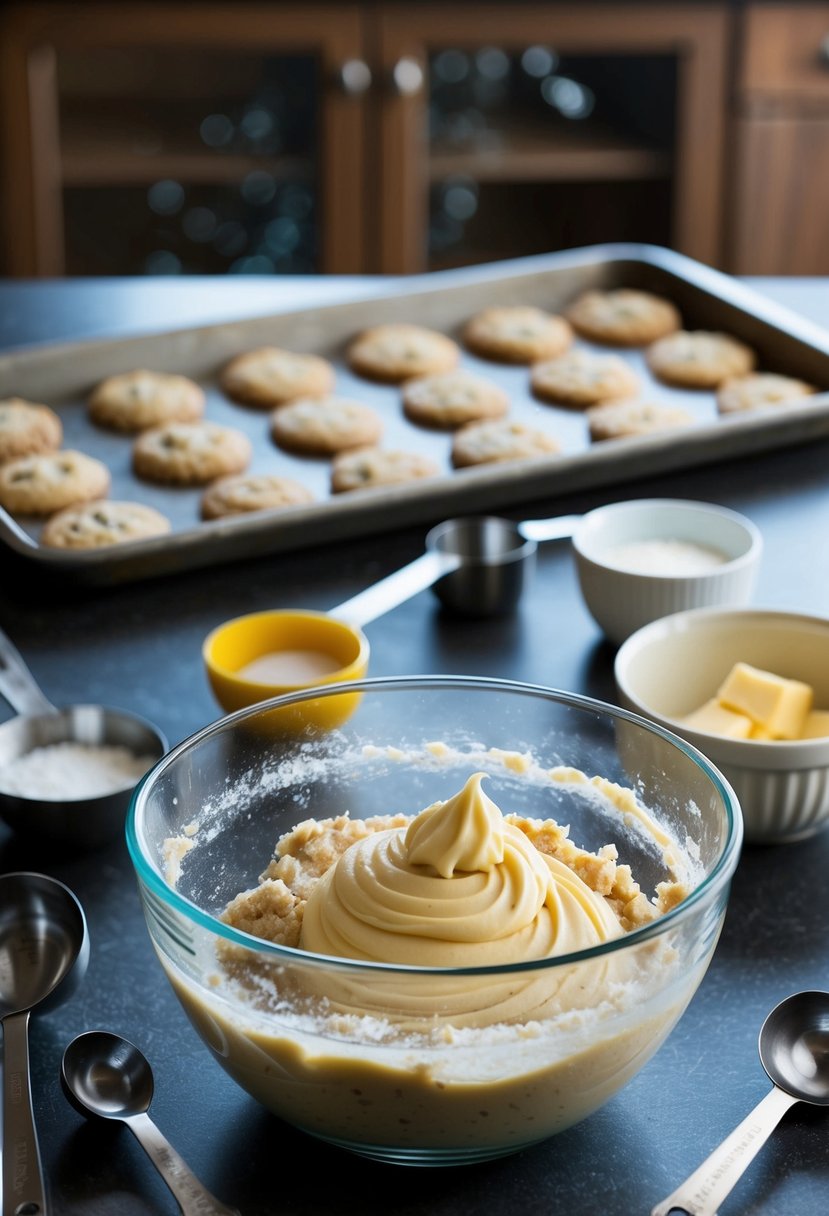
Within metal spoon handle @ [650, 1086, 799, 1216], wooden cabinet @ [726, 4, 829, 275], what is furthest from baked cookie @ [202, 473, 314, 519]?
wooden cabinet @ [726, 4, 829, 275]

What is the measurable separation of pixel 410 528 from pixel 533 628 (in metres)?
0.26

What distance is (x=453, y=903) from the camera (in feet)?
2.48

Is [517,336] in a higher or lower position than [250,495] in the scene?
higher

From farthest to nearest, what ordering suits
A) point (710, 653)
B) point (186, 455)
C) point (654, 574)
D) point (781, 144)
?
1. point (781, 144)
2. point (186, 455)
3. point (654, 574)
4. point (710, 653)

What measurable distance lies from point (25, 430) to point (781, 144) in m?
2.19

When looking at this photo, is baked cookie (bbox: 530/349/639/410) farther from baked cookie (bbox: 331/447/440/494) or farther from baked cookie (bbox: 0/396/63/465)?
baked cookie (bbox: 0/396/63/465)

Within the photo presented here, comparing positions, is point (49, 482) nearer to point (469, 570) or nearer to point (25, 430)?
point (25, 430)

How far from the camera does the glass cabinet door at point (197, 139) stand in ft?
10.3

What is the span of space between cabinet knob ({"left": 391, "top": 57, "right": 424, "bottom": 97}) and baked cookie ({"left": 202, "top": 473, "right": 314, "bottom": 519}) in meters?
1.75

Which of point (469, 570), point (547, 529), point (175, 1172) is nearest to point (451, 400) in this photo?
point (547, 529)

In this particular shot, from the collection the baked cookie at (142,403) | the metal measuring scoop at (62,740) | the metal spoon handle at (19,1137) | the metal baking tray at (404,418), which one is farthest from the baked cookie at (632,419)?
the metal spoon handle at (19,1137)

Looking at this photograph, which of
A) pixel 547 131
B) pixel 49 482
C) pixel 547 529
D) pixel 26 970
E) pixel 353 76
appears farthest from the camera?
pixel 547 131

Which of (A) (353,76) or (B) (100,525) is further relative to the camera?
(A) (353,76)

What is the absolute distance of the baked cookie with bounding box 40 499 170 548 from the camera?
1.61m
